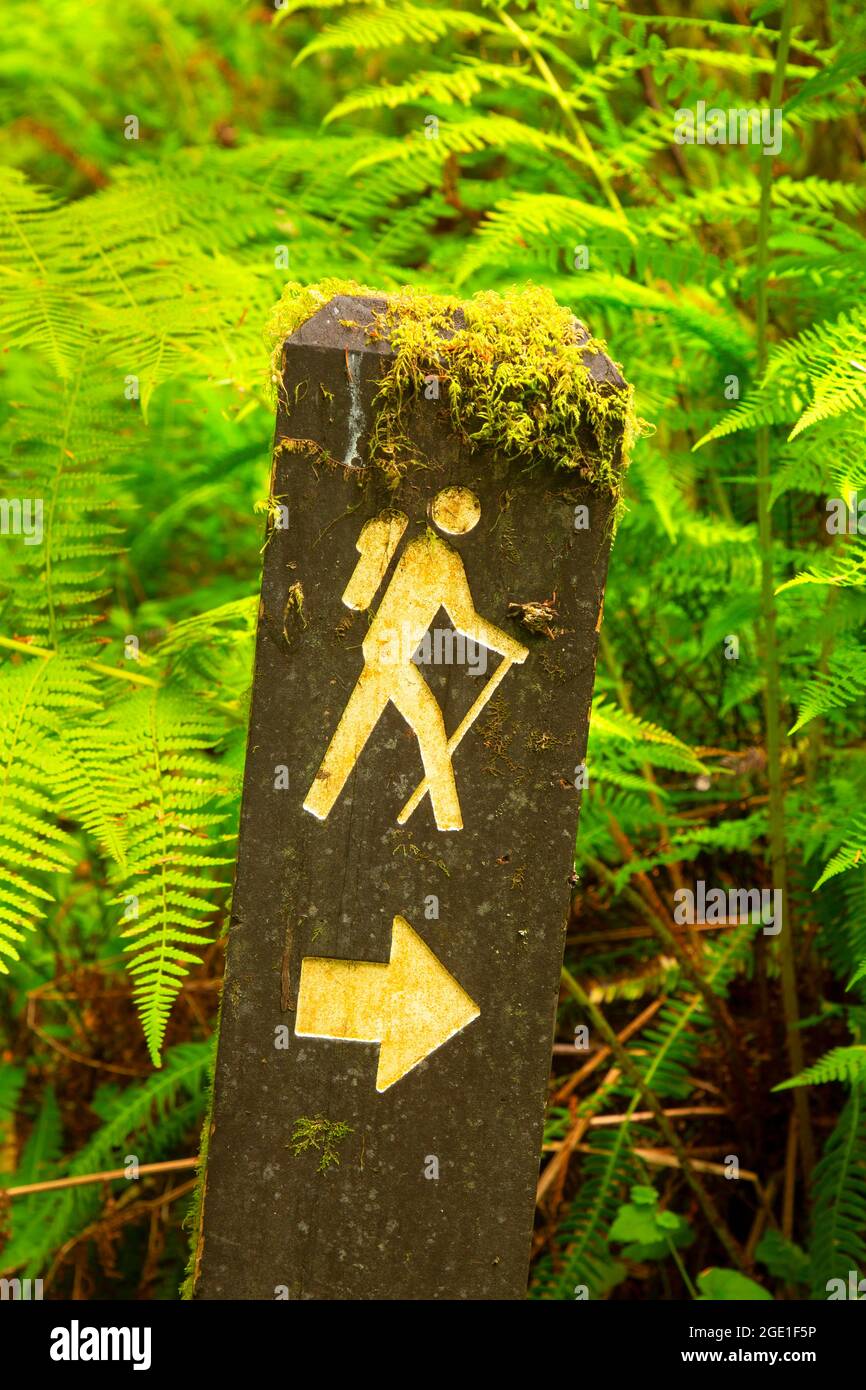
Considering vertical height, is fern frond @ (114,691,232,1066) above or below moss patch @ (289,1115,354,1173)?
above

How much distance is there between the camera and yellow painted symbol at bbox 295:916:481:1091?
1.78 meters

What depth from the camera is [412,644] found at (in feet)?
5.70

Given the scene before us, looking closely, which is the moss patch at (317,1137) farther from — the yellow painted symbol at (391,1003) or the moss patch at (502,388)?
the moss patch at (502,388)

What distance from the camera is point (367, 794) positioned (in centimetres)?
175

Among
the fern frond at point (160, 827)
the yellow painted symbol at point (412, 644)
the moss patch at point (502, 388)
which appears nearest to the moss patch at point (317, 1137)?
the fern frond at point (160, 827)

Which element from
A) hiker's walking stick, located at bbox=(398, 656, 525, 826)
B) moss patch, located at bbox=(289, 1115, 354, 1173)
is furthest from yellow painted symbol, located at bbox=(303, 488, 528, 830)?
moss patch, located at bbox=(289, 1115, 354, 1173)

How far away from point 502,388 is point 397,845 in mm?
694

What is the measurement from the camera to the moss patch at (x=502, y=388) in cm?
167

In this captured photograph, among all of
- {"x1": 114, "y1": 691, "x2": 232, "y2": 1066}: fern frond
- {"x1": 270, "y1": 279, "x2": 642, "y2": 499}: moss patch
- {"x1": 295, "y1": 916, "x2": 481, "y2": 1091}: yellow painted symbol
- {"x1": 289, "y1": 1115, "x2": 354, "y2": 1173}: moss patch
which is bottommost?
{"x1": 289, "y1": 1115, "x2": 354, "y2": 1173}: moss patch

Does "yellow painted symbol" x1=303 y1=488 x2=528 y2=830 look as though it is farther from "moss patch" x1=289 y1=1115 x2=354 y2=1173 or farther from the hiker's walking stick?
"moss patch" x1=289 y1=1115 x2=354 y2=1173

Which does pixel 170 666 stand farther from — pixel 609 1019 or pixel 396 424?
pixel 609 1019

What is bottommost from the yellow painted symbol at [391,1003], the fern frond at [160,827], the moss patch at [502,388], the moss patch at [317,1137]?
the moss patch at [317,1137]

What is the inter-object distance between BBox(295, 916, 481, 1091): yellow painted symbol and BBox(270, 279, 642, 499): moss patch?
733 mm

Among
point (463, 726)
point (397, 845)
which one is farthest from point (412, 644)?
point (397, 845)
